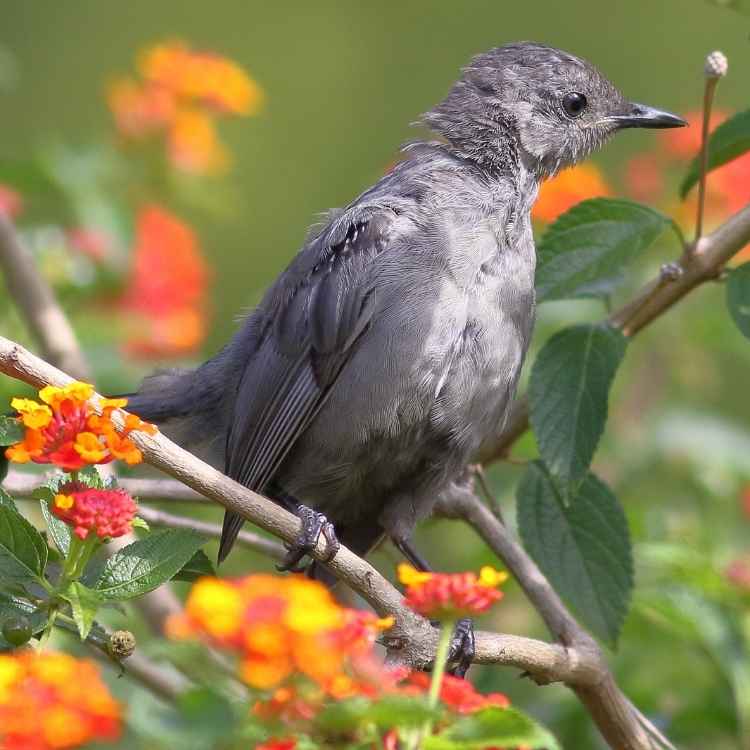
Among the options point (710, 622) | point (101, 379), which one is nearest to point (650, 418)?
point (710, 622)

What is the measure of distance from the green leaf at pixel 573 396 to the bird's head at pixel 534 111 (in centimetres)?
103

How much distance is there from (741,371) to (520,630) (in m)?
3.83

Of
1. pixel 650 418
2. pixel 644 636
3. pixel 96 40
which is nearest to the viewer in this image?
pixel 644 636

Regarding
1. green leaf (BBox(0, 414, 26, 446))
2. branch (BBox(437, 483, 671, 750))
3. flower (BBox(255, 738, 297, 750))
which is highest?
flower (BBox(255, 738, 297, 750))

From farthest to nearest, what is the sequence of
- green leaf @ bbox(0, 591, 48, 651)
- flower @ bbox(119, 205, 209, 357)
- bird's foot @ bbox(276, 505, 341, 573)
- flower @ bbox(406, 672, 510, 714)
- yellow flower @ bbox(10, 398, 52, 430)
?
1. flower @ bbox(119, 205, 209, 357)
2. bird's foot @ bbox(276, 505, 341, 573)
3. green leaf @ bbox(0, 591, 48, 651)
4. yellow flower @ bbox(10, 398, 52, 430)
5. flower @ bbox(406, 672, 510, 714)

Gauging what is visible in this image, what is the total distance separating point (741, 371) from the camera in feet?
25.8

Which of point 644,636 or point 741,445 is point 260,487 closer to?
point 644,636

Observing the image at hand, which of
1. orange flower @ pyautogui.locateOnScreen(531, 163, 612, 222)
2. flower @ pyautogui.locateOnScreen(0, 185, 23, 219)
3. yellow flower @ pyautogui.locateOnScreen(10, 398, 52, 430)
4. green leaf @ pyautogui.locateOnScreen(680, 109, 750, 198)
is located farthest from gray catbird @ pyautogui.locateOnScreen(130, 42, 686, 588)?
yellow flower @ pyautogui.locateOnScreen(10, 398, 52, 430)

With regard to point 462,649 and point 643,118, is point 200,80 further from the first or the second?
point 462,649

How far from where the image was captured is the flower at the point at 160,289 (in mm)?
5133

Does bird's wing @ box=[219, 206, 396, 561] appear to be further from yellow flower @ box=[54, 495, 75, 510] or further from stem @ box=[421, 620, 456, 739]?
stem @ box=[421, 620, 456, 739]

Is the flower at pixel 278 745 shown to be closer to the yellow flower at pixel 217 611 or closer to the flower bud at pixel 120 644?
the yellow flower at pixel 217 611

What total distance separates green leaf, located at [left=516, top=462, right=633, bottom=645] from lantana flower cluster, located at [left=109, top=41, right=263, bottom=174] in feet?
7.36

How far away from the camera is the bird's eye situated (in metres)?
4.45
